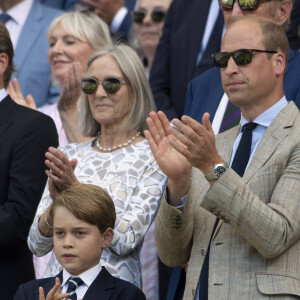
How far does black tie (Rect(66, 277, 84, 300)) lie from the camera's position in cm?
429

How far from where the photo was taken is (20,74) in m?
7.32

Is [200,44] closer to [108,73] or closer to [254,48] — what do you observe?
A: [108,73]

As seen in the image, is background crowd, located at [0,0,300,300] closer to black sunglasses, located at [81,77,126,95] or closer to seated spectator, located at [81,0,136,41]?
black sunglasses, located at [81,77,126,95]

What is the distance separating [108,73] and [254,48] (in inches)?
52.8

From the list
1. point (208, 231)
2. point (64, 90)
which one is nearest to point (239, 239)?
point (208, 231)

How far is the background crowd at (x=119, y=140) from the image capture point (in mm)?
4688

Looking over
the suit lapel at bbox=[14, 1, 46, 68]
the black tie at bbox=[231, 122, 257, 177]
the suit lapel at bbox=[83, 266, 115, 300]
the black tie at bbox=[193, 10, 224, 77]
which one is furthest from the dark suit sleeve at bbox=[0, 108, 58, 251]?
the suit lapel at bbox=[14, 1, 46, 68]

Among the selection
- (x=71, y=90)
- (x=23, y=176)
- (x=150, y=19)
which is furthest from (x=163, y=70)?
(x=23, y=176)

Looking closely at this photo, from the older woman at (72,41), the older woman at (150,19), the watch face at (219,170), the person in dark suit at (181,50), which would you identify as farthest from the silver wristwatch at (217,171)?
the older woman at (150,19)

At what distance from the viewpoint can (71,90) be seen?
623 cm

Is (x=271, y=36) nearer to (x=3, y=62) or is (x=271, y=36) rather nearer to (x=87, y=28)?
(x=3, y=62)

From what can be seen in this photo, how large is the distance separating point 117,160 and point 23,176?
58cm

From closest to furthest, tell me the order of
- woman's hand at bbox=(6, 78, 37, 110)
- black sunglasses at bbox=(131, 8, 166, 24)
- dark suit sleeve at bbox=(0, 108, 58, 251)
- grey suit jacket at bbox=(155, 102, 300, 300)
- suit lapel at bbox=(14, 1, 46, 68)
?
grey suit jacket at bbox=(155, 102, 300, 300) → dark suit sleeve at bbox=(0, 108, 58, 251) → woman's hand at bbox=(6, 78, 37, 110) → suit lapel at bbox=(14, 1, 46, 68) → black sunglasses at bbox=(131, 8, 166, 24)

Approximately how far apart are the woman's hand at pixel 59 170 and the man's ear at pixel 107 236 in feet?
1.11
